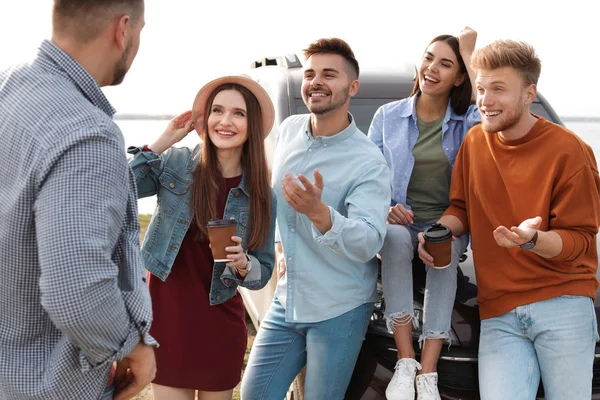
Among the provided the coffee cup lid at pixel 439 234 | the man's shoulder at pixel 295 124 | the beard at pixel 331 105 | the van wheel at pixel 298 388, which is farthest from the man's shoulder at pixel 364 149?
the van wheel at pixel 298 388

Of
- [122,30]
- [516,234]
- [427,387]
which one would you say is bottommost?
[427,387]

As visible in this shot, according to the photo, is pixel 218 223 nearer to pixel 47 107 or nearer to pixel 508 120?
pixel 47 107

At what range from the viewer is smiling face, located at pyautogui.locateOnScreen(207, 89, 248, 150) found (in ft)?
10.4

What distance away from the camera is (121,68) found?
2027 mm

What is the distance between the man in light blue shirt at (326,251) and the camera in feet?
10.0

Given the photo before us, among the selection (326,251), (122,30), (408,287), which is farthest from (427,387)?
(122,30)

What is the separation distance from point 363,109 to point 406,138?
995 mm

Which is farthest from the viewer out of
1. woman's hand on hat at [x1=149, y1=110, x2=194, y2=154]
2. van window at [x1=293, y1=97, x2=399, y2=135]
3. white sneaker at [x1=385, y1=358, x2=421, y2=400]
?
van window at [x1=293, y1=97, x2=399, y2=135]

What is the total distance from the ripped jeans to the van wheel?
617 millimetres

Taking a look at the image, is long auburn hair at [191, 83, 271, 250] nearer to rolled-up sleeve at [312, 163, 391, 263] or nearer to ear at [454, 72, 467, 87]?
rolled-up sleeve at [312, 163, 391, 263]

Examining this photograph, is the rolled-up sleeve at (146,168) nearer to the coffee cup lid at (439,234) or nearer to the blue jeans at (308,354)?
the blue jeans at (308,354)

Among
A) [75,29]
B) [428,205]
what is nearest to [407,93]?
[428,205]

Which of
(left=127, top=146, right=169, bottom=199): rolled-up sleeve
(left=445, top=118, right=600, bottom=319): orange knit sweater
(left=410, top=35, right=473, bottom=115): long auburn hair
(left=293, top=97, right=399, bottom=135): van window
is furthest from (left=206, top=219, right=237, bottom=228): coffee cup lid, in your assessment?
(left=293, top=97, right=399, bottom=135): van window

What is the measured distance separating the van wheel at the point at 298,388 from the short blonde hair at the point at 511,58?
1.68m
